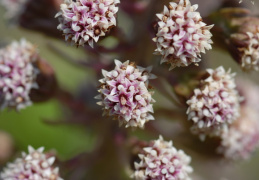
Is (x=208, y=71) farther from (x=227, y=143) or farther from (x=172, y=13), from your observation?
(x=227, y=143)

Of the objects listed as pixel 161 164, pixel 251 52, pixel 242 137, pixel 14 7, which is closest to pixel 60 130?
pixel 14 7

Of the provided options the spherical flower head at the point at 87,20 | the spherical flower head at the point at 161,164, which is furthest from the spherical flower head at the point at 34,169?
the spherical flower head at the point at 87,20

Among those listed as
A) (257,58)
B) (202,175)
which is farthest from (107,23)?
(202,175)

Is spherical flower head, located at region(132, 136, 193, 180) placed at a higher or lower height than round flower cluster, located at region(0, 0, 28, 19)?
lower

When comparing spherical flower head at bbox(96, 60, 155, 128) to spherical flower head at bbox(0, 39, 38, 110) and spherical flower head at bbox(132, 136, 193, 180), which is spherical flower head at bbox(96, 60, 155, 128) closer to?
spherical flower head at bbox(132, 136, 193, 180)

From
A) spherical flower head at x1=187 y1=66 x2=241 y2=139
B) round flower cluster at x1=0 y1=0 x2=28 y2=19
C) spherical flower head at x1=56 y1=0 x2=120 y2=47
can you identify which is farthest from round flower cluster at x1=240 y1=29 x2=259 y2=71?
round flower cluster at x1=0 y1=0 x2=28 y2=19
